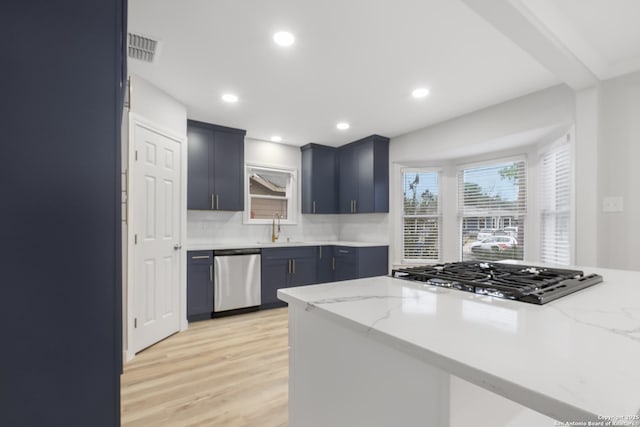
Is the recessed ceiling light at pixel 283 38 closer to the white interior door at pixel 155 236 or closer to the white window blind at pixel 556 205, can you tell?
the white interior door at pixel 155 236

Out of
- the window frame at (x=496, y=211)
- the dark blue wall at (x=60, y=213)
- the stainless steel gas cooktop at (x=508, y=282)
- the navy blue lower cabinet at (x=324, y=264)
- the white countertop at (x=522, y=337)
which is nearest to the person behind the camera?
the white countertop at (x=522, y=337)

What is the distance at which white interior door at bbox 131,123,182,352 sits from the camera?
2.82 meters

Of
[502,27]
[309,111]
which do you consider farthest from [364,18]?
[309,111]

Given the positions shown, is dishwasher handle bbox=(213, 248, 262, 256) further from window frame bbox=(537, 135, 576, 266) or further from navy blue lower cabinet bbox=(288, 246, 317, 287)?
window frame bbox=(537, 135, 576, 266)

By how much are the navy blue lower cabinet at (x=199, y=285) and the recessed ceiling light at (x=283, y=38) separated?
8.17 feet

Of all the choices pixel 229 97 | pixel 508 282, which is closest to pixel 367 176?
pixel 229 97

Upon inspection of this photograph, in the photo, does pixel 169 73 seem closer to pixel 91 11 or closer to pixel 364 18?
pixel 364 18

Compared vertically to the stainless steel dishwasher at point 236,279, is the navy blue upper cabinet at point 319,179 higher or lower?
higher

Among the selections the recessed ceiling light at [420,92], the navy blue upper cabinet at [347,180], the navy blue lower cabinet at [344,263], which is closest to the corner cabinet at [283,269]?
the navy blue lower cabinet at [344,263]

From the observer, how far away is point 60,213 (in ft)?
2.13

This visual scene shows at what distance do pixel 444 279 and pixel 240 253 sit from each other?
3144mm

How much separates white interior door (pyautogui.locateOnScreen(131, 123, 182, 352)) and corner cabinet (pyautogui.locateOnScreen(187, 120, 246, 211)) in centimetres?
49

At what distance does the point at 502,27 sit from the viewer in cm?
180

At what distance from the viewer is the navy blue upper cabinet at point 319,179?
5.05m
